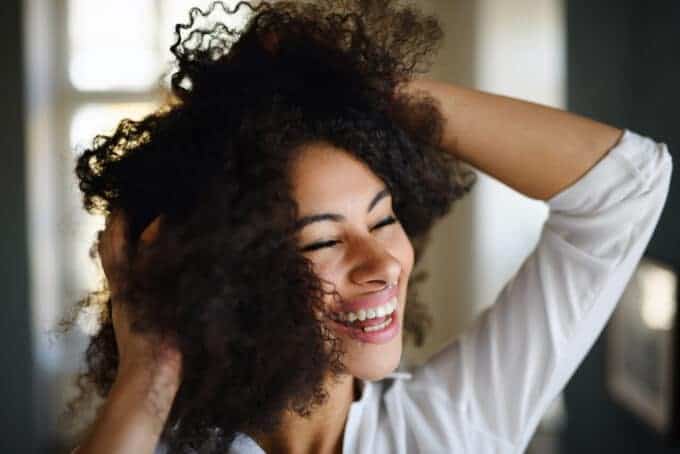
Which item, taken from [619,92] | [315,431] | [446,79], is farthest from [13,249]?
[619,92]

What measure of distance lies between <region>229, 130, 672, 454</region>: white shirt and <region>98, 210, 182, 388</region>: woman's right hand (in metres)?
0.21

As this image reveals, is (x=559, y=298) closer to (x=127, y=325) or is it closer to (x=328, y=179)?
(x=328, y=179)

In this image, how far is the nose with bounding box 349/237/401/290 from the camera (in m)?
0.91

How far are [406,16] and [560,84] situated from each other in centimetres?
220

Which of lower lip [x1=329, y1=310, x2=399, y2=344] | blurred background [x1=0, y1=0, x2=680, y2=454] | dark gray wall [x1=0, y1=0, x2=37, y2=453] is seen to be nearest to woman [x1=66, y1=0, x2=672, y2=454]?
lower lip [x1=329, y1=310, x2=399, y2=344]

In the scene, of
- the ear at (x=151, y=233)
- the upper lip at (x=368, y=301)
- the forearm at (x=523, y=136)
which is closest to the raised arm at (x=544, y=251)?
the forearm at (x=523, y=136)

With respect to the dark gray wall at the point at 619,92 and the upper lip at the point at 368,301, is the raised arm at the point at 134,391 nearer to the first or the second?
the upper lip at the point at 368,301

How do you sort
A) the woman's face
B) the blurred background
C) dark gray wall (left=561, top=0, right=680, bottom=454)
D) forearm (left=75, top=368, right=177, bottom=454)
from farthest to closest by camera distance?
the blurred background
dark gray wall (left=561, top=0, right=680, bottom=454)
the woman's face
forearm (left=75, top=368, right=177, bottom=454)

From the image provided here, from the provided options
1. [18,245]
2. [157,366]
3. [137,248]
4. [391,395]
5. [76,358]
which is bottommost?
[76,358]

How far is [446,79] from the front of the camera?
339cm

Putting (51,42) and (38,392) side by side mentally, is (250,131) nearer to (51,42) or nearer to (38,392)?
(38,392)

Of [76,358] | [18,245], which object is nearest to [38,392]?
[76,358]

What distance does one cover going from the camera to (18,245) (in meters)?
2.92

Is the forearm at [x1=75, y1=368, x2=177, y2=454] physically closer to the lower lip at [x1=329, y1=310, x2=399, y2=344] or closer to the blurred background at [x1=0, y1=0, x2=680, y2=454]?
the lower lip at [x1=329, y1=310, x2=399, y2=344]
